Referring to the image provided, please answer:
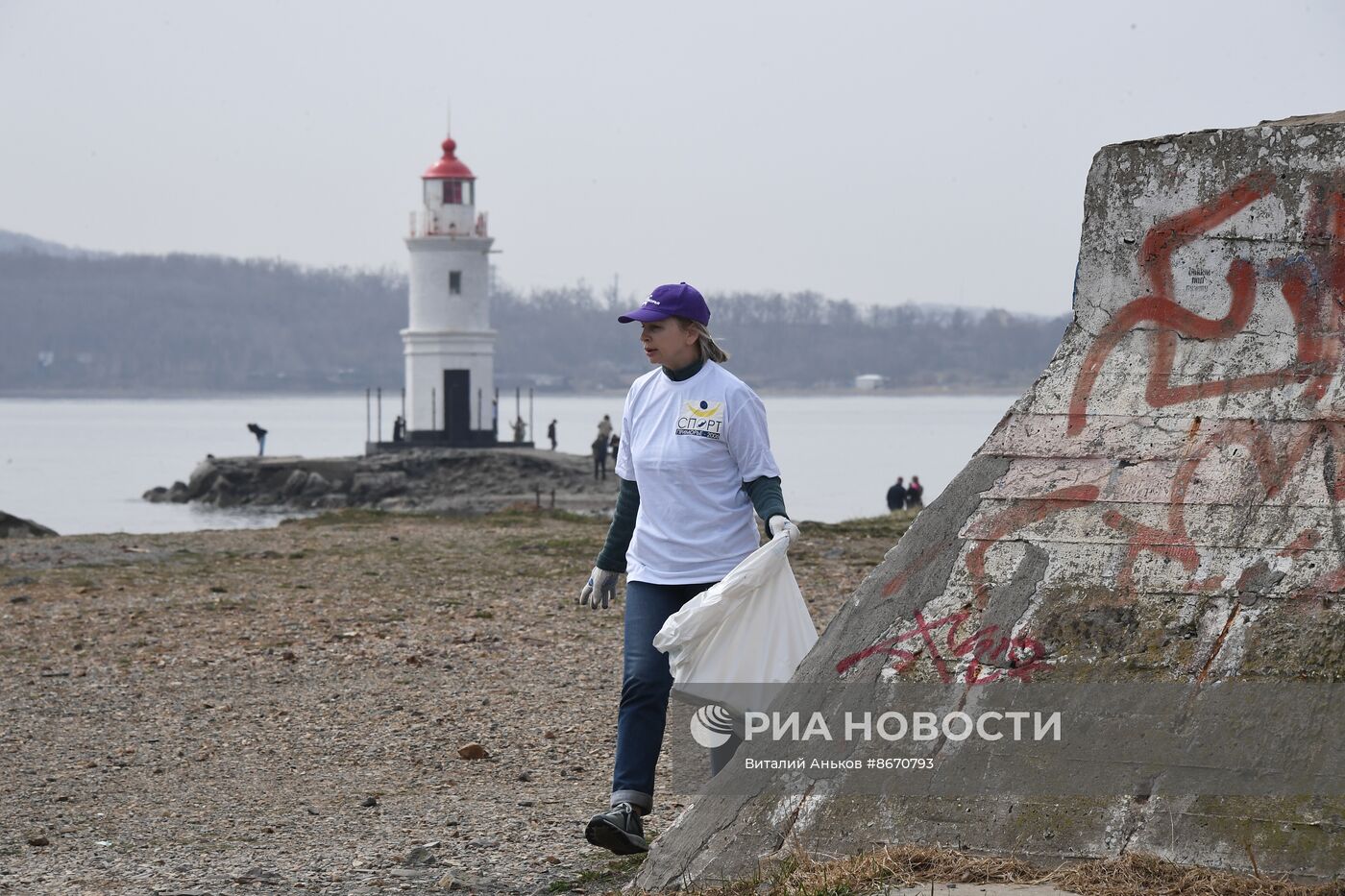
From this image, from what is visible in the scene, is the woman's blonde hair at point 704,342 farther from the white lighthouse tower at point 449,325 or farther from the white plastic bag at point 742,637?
the white lighthouse tower at point 449,325

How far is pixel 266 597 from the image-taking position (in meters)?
12.7

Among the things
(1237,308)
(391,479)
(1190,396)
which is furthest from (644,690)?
(391,479)

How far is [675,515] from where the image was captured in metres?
5.32

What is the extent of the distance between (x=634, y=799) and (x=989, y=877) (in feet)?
4.49

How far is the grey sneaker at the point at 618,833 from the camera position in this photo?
5.21 metres

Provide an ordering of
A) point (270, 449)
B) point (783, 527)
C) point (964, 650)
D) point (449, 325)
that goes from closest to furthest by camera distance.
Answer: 1. point (964, 650)
2. point (783, 527)
3. point (449, 325)
4. point (270, 449)

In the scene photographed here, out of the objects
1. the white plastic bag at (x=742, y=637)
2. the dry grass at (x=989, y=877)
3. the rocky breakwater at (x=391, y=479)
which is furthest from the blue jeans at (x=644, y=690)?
the rocky breakwater at (x=391, y=479)

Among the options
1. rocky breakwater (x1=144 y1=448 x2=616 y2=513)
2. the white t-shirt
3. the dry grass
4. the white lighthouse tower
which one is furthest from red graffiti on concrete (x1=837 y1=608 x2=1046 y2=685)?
the white lighthouse tower

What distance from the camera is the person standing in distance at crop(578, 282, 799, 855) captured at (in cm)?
529

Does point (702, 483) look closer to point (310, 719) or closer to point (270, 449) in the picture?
point (310, 719)

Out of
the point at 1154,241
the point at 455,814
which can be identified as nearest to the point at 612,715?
the point at 455,814

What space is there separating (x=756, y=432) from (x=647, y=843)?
1304 millimetres

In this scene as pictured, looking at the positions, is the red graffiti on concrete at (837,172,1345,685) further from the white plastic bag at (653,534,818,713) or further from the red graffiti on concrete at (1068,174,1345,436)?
the white plastic bag at (653,534,818,713)

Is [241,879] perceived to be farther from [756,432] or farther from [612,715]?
[612,715]
